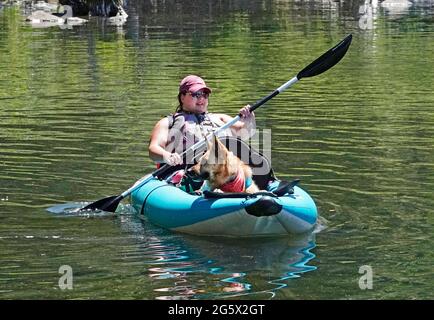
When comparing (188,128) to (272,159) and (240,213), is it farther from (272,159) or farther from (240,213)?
(272,159)

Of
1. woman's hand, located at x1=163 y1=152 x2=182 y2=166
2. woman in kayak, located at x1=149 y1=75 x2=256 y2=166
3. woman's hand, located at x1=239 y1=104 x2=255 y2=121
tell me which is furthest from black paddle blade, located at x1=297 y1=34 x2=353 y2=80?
woman's hand, located at x1=163 y1=152 x2=182 y2=166

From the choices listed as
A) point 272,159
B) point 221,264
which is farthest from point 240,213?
point 272,159

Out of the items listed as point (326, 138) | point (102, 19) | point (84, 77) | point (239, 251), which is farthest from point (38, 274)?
point (102, 19)

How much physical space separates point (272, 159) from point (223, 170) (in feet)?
14.7

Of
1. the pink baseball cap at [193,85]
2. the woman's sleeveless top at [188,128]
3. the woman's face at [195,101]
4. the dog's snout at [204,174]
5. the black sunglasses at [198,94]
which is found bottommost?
the dog's snout at [204,174]

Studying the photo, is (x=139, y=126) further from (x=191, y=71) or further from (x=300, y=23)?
(x=300, y=23)

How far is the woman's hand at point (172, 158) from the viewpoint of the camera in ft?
38.9

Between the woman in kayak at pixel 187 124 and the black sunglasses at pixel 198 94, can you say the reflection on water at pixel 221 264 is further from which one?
the black sunglasses at pixel 198 94

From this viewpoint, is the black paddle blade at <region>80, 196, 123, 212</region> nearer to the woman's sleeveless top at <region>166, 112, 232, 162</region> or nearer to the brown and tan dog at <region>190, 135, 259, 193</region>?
the woman's sleeveless top at <region>166, 112, 232, 162</region>

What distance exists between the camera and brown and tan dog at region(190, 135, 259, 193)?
10.6 meters

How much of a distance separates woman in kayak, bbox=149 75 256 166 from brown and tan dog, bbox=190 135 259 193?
997 mm

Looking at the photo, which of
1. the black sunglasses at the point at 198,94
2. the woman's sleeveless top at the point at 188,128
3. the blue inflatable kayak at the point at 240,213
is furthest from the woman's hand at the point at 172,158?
the black sunglasses at the point at 198,94

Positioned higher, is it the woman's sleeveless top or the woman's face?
the woman's face

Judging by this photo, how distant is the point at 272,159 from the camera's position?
1524 cm
